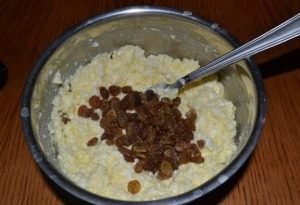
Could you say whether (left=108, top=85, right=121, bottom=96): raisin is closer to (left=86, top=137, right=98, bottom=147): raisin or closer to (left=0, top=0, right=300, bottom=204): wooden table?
(left=86, top=137, right=98, bottom=147): raisin

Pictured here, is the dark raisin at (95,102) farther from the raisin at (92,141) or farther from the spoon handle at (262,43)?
the spoon handle at (262,43)

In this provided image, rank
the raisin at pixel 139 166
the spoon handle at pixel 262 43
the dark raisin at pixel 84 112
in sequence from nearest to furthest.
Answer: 1. the spoon handle at pixel 262 43
2. the raisin at pixel 139 166
3. the dark raisin at pixel 84 112

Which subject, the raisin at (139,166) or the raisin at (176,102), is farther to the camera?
the raisin at (176,102)

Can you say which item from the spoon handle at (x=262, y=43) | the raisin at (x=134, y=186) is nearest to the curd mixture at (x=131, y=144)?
the raisin at (x=134, y=186)

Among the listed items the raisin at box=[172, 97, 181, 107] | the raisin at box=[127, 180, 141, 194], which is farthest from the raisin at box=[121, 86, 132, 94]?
the raisin at box=[127, 180, 141, 194]

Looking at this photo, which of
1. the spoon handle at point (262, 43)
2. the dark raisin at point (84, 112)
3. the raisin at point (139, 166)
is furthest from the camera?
the dark raisin at point (84, 112)

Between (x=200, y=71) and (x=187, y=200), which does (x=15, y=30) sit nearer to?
(x=200, y=71)

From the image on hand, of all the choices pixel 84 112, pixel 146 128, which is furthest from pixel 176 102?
pixel 84 112
